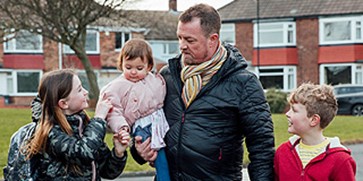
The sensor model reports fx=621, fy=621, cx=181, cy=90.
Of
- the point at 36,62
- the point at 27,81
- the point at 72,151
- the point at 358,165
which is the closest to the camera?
the point at 72,151

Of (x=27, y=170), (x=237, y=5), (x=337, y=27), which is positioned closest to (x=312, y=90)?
(x=27, y=170)

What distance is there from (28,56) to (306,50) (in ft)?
63.3

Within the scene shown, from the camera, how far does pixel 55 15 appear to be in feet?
70.1

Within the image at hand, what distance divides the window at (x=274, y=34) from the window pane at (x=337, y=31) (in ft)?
7.44

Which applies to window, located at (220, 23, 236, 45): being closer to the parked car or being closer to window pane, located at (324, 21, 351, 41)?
window pane, located at (324, 21, 351, 41)

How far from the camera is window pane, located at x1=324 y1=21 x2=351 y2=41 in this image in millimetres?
40469

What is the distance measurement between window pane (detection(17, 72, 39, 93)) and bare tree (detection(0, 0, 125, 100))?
65.9 feet

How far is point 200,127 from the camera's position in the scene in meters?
3.87

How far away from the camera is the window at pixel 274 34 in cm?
4206

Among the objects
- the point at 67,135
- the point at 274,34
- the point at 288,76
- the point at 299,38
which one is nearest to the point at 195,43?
the point at 67,135

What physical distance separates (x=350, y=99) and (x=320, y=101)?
2783 centimetres

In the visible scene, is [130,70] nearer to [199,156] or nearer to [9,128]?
[199,156]

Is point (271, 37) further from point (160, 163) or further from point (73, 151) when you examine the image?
point (73, 151)

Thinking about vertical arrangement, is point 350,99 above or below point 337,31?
below
